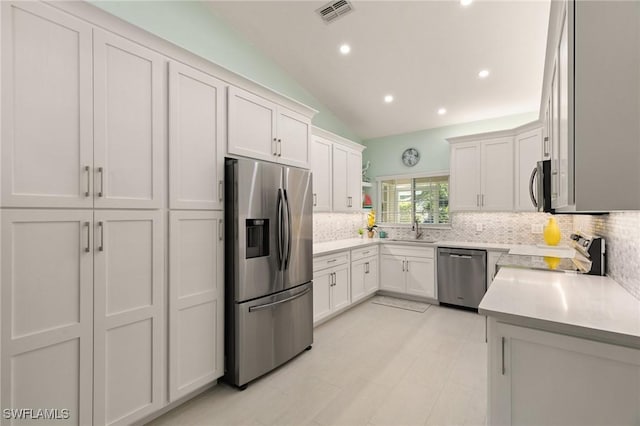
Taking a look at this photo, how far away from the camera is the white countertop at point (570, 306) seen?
1.18 meters

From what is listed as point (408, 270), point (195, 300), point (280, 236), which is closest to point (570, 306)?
point (280, 236)

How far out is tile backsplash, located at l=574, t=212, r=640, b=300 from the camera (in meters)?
1.54

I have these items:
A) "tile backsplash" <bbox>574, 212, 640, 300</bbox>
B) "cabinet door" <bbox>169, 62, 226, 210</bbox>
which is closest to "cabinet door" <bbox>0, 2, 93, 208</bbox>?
"cabinet door" <bbox>169, 62, 226, 210</bbox>

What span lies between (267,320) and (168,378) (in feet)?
2.59

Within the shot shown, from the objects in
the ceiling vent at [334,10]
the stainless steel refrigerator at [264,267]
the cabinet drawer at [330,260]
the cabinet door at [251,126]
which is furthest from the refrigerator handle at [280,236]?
the ceiling vent at [334,10]

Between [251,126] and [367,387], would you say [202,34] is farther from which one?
[367,387]

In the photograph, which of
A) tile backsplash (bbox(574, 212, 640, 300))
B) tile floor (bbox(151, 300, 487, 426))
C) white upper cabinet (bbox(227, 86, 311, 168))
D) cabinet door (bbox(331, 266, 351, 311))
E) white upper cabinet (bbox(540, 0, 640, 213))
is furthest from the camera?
cabinet door (bbox(331, 266, 351, 311))

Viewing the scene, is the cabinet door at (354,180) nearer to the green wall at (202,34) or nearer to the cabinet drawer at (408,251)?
the cabinet drawer at (408,251)

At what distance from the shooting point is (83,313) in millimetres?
1617

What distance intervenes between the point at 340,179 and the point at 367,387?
2.84 metres

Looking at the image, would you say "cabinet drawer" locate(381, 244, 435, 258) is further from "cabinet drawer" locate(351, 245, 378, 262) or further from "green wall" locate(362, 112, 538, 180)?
"green wall" locate(362, 112, 538, 180)

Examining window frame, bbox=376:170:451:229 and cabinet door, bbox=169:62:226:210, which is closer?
cabinet door, bbox=169:62:226:210

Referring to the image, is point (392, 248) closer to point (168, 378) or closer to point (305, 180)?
point (305, 180)

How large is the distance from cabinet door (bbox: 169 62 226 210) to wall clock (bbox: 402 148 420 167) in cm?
367
